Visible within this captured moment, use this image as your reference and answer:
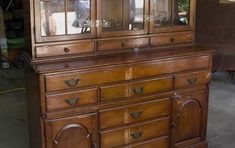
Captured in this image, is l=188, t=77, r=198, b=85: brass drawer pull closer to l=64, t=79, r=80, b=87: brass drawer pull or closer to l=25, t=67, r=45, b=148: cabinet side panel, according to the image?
l=64, t=79, r=80, b=87: brass drawer pull

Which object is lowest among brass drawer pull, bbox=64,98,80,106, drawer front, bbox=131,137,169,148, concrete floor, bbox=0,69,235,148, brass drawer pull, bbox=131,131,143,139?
concrete floor, bbox=0,69,235,148

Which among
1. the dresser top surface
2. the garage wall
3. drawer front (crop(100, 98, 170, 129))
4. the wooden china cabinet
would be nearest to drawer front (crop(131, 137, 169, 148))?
the wooden china cabinet

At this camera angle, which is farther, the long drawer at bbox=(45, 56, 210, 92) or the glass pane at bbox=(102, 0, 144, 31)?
the glass pane at bbox=(102, 0, 144, 31)

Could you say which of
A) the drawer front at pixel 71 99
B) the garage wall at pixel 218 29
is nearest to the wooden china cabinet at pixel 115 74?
the drawer front at pixel 71 99

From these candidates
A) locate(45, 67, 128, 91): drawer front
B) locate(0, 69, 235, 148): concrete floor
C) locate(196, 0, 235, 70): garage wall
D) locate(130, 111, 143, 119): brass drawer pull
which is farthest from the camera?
locate(196, 0, 235, 70): garage wall

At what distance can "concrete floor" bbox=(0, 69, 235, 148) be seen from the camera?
309cm

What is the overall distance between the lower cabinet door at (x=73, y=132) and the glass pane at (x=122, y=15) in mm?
629

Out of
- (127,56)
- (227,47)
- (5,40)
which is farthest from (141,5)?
(5,40)

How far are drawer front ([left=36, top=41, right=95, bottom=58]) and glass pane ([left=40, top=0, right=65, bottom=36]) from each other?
0.09 metres

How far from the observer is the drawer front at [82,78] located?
2.06 metres

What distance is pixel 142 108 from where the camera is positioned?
2410mm

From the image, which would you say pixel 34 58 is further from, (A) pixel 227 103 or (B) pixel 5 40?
(B) pixel 5 40

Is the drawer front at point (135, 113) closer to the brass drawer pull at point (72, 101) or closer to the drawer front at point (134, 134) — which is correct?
the drawer front at point (134, 134)

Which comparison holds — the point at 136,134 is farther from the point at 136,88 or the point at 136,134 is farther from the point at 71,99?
the point at 71,99
